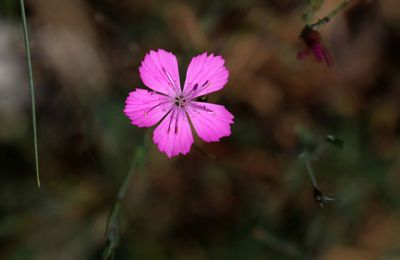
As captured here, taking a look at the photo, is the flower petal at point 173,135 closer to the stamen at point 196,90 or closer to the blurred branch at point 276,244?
the stamen at point 196,90

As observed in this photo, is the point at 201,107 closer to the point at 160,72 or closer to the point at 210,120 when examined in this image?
the point at 210,120

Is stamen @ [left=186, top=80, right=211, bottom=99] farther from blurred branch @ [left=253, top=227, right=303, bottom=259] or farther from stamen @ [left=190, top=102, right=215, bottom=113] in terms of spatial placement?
blurred branch @ [left=253, top=227, right=303, bottom=259]

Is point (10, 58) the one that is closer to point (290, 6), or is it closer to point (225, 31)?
point (225, 31)

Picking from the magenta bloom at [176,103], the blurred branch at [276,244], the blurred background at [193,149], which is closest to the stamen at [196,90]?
the magenta bloom at [176,103]

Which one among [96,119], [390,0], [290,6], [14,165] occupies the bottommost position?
[14,165]

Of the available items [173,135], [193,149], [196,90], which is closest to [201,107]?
[196,90]

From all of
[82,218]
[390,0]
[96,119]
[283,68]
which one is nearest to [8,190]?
[82,218]
